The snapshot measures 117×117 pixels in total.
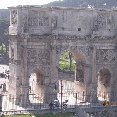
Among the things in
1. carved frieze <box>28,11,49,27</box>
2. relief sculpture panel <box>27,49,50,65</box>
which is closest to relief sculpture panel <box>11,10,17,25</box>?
carved frieze <box>28,11,49,27</box>

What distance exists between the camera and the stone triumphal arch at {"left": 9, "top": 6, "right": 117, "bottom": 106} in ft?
142

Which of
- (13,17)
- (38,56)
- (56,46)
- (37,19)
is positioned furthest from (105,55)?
(13,17)

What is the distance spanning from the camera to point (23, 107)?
4244 centimetres

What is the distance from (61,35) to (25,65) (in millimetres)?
4986

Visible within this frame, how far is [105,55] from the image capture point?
154 feet

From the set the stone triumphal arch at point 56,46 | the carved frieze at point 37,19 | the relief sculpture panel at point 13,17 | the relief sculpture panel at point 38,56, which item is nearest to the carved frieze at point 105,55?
the stone triumphal arch at point 56,46

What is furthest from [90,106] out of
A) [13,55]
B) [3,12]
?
[3,12]

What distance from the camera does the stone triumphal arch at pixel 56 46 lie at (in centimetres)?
4319

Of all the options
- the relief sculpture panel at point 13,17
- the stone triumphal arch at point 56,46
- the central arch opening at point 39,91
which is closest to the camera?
the stone triumphal arch at point 56,46

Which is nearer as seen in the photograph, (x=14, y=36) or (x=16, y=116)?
(x=16, y=116)

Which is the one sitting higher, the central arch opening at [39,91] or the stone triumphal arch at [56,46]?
the stone triumphal arch at [56,46]

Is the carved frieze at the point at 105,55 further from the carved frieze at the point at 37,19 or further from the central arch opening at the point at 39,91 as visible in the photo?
the carved frieze at the point at 37,19

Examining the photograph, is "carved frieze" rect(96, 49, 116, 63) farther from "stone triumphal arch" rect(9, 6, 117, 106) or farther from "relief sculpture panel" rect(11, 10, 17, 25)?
"relief sculpture panel" rect(11, 10, 17, 25)

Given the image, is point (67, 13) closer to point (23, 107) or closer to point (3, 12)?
point (23, 107)
